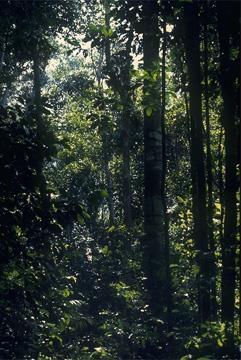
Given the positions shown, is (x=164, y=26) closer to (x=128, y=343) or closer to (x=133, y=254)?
(x=128, y=343)

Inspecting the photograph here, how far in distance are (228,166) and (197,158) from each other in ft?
2.40

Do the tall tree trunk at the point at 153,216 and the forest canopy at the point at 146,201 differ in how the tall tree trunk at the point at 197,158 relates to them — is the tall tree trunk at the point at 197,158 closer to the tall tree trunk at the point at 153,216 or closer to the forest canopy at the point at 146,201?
the forest canopy at the point at 146,201

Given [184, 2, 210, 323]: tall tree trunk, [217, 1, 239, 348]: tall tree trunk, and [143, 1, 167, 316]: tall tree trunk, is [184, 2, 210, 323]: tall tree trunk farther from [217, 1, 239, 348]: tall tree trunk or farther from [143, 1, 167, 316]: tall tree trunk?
[143, 1, 167, 316]: tall tree trunk

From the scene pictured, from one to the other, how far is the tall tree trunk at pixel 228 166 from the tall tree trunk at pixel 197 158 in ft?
1.48

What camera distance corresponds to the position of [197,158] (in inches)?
219

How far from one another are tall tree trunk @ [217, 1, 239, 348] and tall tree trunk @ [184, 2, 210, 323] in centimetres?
45

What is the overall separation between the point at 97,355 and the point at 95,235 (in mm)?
13700

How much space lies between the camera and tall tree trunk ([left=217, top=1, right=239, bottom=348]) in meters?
4.84

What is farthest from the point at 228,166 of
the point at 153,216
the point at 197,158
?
the point at 153,216

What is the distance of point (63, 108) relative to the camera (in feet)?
107

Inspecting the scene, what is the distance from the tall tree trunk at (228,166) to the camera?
191 inches

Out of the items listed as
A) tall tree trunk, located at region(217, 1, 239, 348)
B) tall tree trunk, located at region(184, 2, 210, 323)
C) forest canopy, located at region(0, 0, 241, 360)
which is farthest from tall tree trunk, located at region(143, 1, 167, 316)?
tall tree trunk, located at region(217, 1, 239, 348)

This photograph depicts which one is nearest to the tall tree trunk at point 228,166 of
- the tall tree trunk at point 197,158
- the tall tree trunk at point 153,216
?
the tall tree trunk at point 197,158

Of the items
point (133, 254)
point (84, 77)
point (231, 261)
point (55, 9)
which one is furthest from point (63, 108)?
point (231, 261)
